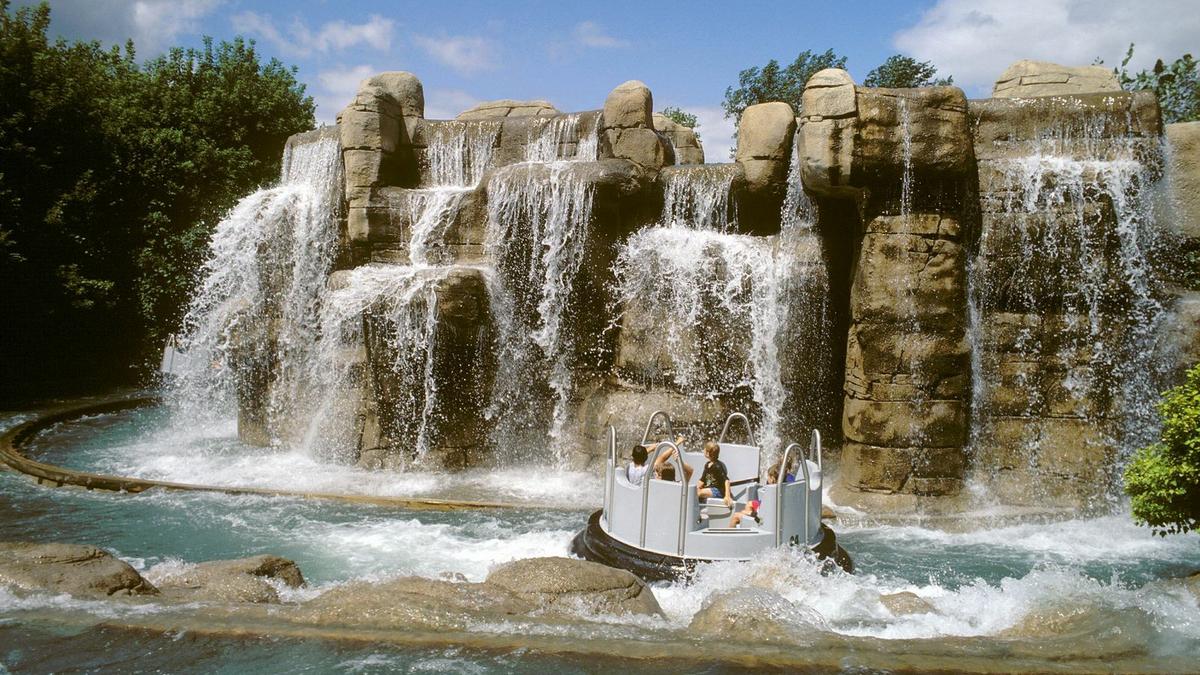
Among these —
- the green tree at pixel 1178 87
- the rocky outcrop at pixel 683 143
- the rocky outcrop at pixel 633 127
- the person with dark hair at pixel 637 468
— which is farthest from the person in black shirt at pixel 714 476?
the green tree at pixel 1178 87

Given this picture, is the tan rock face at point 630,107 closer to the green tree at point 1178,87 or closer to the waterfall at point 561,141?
the waterfall at point 561,141

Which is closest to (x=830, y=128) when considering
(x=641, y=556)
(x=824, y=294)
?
(x=824, y=294)

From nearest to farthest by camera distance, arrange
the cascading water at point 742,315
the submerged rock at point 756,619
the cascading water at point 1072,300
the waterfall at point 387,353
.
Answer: the submerged rock at point 756,619 → the cascading water at point 1072,300 → the cascading water at point 742,315 → the waterfall at point 387,353

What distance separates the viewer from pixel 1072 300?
461 inches

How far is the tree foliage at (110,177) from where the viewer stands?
65.8ft

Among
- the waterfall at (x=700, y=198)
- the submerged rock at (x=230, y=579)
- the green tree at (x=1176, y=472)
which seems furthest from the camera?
the waterfall at (x=700, y=198)

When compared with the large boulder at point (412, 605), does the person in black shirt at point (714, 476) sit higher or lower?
higher

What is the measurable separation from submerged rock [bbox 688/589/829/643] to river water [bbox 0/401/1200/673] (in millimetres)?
69

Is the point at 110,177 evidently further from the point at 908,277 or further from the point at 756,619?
the point at 756,619

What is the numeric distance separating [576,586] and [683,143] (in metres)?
12.8

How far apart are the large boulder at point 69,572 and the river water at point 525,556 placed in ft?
0.89

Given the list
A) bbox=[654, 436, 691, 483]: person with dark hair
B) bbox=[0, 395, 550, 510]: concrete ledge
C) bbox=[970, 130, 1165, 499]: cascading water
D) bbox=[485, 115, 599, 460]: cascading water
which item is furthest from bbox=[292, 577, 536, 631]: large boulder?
bbox=[970, 130, 1165, 499]: cascading water

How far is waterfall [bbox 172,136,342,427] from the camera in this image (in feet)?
51.9

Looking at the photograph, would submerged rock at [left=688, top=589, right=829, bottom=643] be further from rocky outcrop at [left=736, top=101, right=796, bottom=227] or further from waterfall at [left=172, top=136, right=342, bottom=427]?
waterfall at [left=172, top=136, right=342, bottom=427]
